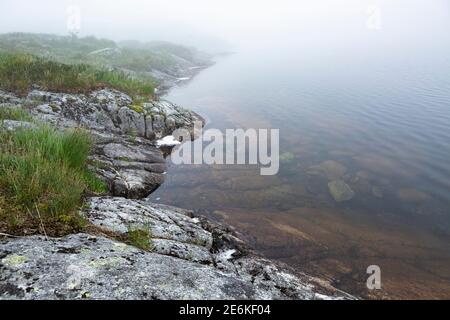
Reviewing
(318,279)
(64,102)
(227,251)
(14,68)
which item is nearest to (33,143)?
(227,251)

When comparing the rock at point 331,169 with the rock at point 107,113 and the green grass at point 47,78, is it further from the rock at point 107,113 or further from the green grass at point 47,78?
the green grass at point 47,78

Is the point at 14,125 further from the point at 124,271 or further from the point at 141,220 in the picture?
the point at 124,271

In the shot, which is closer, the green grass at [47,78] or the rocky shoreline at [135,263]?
the rocky shoreline at [135,263]

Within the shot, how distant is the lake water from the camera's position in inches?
326

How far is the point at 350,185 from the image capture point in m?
12.6

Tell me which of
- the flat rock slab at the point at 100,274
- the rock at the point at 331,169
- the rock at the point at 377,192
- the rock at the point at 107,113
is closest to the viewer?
the flat rock slab at the point at 100,274

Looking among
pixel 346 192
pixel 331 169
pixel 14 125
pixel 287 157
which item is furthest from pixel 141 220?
pixel 287 157

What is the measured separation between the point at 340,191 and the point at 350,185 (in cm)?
89

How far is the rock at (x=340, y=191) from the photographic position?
11.6 meters

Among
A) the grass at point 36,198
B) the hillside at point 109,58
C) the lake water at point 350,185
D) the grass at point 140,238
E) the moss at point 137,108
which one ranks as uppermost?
the hillside at point 109,58

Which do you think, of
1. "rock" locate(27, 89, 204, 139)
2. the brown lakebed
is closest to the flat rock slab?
the brown lakebed

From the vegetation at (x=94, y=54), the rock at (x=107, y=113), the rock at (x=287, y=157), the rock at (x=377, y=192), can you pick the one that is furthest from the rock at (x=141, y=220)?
the vegetation at (x=94, y=54)

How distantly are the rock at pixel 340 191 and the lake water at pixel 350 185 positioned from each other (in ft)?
0.77
